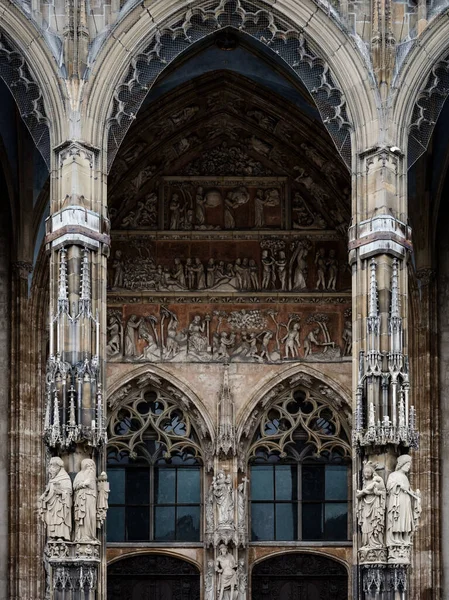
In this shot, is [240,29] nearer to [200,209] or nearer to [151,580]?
[200,209]

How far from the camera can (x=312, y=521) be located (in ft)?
136

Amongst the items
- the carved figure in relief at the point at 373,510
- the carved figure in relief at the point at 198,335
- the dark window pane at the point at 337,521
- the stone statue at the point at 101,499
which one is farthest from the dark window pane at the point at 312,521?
the stone statue at the point at 101,499

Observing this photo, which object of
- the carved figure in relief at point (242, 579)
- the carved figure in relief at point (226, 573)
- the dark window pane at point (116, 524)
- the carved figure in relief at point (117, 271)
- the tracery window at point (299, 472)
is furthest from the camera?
the carved figure in relief at point (117, 271)

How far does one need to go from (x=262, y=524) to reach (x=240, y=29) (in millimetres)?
8930

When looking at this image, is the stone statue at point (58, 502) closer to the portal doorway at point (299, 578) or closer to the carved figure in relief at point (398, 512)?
the carved figure in relief at point (398, 512)

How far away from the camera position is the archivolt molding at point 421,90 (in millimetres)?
37531

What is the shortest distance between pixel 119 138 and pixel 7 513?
6955mm

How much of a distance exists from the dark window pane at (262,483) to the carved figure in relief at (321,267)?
339 cm

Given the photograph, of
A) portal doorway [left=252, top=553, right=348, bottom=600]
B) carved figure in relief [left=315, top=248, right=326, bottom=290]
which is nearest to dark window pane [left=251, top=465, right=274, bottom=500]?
portal doorway [left=252, top=553, right=348, bottom=600]

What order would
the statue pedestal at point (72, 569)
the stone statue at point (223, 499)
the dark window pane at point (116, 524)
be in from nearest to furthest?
the statue pedestal at point (72, 569) < the stone statue at point (223, 499) < the dark window pane at point (116, 524)

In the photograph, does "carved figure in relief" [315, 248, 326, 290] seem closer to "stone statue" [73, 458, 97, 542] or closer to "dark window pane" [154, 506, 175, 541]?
"dark window pane" [154, 506, 175, 541]

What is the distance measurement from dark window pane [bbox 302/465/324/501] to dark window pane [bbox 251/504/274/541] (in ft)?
2.34

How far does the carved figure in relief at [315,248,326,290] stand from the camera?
139 ft

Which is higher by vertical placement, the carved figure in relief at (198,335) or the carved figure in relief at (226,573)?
the carved figure in relief at (198,335)
